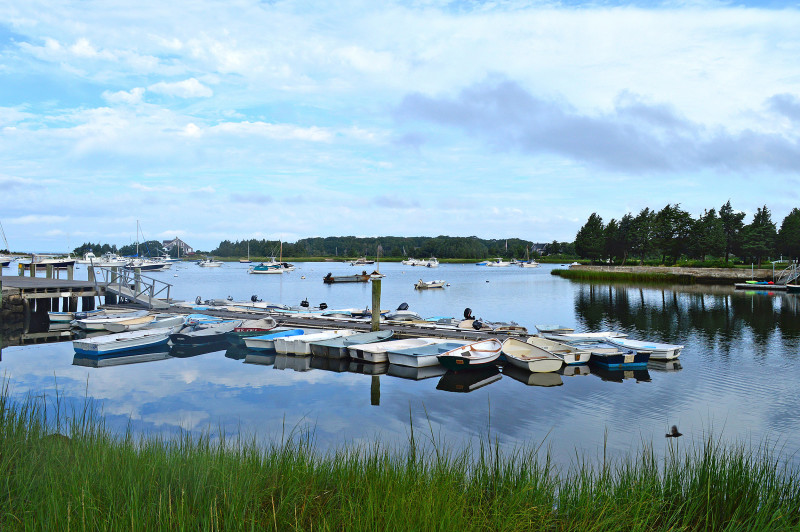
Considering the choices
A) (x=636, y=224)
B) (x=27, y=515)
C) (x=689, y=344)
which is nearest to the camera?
(x=27, y=515)

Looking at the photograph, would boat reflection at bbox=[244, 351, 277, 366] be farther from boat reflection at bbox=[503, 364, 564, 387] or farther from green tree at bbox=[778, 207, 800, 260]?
green tree at bbox=[778, 207, 800, 260]

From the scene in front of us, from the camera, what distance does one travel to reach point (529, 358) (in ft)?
73.0

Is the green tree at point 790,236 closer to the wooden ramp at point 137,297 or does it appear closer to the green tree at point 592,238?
the green tree at point 592,238

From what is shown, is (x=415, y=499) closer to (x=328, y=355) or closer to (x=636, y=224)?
(x=328, y=355)

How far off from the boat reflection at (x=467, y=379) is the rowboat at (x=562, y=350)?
90.7 inches

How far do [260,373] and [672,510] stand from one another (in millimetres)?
18226

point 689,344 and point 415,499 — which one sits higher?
point 415,499

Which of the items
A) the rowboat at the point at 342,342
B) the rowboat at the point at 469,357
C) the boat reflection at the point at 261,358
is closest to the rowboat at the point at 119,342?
the boat reflection at the point at 261,358

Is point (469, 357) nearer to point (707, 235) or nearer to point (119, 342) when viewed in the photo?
point (119, 342)

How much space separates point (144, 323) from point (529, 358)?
70.2 ft

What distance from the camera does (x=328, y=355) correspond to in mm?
24547

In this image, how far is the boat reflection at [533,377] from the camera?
20.9 metres

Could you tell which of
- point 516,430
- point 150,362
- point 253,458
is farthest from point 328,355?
point 253,458

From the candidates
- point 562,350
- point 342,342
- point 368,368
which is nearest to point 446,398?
point 368,368
